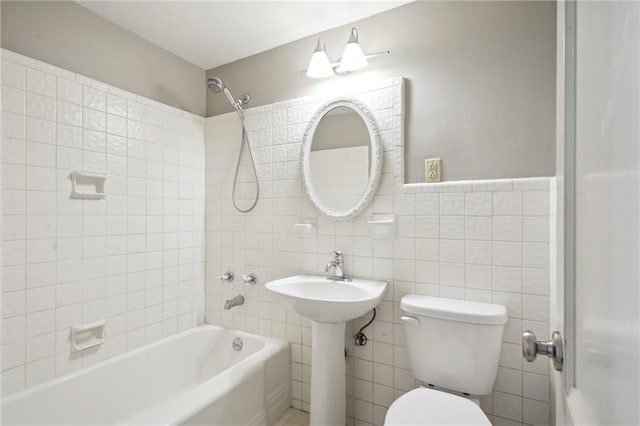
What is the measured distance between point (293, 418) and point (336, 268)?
922 millimetres

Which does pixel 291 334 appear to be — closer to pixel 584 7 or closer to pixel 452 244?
pixel 452 244

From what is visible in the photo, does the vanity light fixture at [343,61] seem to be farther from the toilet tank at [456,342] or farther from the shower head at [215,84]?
the toilet tank at [456,342]

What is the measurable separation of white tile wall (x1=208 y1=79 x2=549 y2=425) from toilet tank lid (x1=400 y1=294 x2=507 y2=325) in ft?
0.28

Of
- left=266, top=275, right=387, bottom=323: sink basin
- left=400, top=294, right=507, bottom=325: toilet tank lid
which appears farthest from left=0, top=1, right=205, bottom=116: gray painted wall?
left=400, top=294, right=507, bottom=325: toilet tank lid

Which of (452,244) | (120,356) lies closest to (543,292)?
(452,244)

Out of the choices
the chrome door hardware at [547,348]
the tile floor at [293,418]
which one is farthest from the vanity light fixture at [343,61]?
the tile floor at [293,418]

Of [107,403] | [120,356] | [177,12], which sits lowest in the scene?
[107,403]

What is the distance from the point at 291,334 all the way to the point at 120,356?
96 centimetres

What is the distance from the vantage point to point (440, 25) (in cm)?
168

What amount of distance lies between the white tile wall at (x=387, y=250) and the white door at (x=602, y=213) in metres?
0.97

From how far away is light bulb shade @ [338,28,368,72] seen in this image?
1.75 metres

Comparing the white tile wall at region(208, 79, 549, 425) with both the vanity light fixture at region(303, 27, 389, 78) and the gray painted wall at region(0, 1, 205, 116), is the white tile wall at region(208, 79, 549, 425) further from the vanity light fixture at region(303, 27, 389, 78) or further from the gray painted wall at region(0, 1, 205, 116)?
the gray painted wall at region(0, 1, 205, 116)

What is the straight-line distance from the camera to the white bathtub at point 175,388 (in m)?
1.42

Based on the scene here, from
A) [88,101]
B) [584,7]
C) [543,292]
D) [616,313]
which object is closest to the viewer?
[616,313]
